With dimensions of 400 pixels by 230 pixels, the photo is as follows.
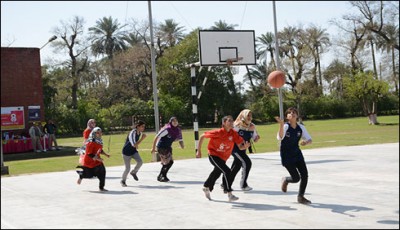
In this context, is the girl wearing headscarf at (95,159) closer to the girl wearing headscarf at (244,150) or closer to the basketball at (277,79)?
the girl wearing headscarf at (244,150)

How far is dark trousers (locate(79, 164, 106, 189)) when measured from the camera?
1264cm

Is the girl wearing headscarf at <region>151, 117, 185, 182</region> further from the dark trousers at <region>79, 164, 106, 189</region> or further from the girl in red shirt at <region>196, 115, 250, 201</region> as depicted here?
the girl in red shirt at <region>196, 115, 250, 201</region>

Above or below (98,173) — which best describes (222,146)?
above

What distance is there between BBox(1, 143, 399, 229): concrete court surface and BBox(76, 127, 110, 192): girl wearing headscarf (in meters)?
0.36

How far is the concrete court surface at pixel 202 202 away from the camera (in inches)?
332

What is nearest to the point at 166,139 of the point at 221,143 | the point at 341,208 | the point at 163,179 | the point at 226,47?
the point at 163,179

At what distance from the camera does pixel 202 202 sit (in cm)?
1039

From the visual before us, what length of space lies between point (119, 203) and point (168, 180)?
346 centimetres

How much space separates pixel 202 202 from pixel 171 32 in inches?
2653

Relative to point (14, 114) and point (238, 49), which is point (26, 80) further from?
point (238, 49)

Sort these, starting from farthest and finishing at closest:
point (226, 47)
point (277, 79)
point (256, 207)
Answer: point (226, 47)
point (277, 79)
point (256, 207)

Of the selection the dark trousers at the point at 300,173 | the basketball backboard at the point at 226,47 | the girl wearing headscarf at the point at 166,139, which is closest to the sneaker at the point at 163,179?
the girl wearing headscarf at the point at 166,139

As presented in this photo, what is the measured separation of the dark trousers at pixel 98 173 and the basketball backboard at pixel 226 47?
9.72 m

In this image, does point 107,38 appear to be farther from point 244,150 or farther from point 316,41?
point 244,150
